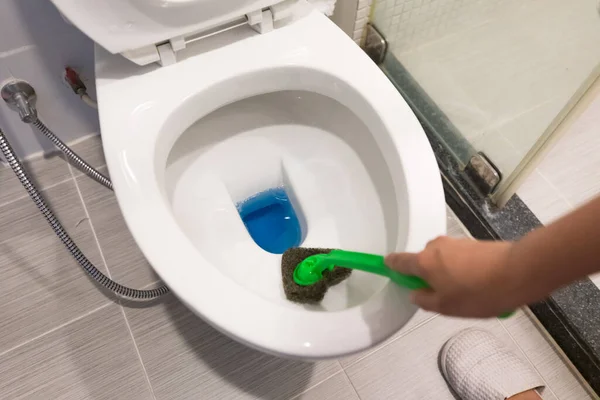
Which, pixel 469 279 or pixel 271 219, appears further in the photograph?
pixel 271 219

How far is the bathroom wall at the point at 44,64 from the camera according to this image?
29.8 inches

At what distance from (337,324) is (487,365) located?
1.48 ft

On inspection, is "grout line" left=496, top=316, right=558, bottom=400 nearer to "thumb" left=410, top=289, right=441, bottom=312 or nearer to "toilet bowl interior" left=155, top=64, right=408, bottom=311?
"toilet bowl interior" left=155, top=64, right=408, bottom=311

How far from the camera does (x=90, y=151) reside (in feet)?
3.34

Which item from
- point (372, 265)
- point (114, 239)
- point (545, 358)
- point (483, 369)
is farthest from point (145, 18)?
point (545, 358)

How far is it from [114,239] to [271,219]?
33 centimetres

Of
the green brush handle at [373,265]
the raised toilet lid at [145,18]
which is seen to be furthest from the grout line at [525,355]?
the raised toilet lid at [145,18]

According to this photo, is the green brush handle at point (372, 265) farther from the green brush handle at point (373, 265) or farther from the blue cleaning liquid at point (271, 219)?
the blue cleaning liquid at point (271, 219)

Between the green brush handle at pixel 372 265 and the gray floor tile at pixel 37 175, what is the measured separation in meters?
0.67

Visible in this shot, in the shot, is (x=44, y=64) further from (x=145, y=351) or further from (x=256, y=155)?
(x=145, y=351)

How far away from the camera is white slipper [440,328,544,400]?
80cm

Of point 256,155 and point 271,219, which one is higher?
point 256,155

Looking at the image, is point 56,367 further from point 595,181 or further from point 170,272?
point 595,181

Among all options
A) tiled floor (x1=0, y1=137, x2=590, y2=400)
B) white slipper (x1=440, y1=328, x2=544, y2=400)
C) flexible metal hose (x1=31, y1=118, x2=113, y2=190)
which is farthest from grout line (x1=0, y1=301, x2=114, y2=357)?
white slipper (x1=440, y1=328, x2=544, y2=400)
